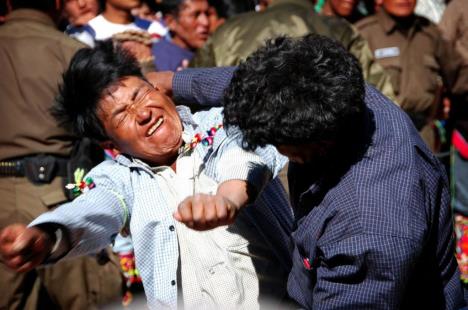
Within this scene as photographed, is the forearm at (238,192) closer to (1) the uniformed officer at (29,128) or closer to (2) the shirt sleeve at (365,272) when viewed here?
(2) the shirt sleeve at (365,272)

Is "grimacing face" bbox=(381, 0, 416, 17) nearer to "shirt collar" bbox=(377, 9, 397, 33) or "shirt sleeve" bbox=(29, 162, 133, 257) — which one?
"shirt collar" bbox=(377, 9, 397, 33)

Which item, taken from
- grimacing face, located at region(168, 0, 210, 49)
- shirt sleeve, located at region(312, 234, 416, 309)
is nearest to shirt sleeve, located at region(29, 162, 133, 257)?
shirt sleeve, located at region(312, 234, 416, 309)

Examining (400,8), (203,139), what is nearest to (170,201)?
(203,139)

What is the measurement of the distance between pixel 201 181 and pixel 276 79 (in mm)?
871

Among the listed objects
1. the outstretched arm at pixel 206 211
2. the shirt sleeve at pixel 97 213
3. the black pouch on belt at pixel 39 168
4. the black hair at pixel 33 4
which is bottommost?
the black pouch on belt at pixel 39 168

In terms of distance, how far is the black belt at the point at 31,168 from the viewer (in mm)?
4484

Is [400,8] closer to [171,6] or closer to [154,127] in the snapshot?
[171,6]

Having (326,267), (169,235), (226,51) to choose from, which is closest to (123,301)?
(226,51)

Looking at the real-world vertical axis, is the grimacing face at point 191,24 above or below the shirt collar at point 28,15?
below

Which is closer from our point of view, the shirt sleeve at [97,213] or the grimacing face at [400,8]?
the shirt sleeve at [97,213]

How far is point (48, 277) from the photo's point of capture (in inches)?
184

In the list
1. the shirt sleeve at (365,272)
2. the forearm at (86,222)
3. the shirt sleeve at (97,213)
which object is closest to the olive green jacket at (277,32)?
the shirt sleeve at (97,213)

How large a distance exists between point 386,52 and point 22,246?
425 cm

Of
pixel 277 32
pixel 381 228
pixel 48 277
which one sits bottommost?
pixel 48 277
